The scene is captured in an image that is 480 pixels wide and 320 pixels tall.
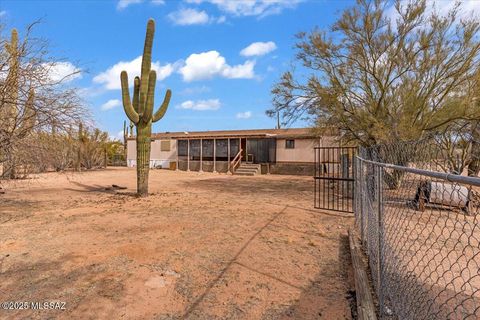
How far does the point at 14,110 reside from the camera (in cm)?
735

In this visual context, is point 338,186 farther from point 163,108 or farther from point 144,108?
point 163,108

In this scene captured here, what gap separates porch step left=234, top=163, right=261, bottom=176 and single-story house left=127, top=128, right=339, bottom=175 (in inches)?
13.3

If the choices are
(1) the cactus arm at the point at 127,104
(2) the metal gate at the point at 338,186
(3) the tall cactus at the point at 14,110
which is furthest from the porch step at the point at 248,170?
(3) the tall cactus at the point at 14,110

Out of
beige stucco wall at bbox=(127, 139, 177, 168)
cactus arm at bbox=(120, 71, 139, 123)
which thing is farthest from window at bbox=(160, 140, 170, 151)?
cactus arm at bbox=(120, 71, 139, 123)

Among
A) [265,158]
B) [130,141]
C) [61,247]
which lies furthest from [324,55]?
[130,141]

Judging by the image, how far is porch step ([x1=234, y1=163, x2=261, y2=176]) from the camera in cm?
2349

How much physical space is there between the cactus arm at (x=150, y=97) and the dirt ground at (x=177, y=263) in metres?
4.10

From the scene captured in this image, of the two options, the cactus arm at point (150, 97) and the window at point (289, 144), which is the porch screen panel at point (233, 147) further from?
the cactus arm at point (150, 97)

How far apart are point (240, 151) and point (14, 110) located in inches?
746

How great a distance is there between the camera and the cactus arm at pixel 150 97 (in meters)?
11.5

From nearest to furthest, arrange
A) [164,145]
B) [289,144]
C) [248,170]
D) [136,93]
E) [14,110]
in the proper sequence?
[14,110] < [136,93] < [248,170] < [289,144] < [164,145]

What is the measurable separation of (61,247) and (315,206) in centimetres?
657

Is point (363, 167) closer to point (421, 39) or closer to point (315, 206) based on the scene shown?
point (315, 206)

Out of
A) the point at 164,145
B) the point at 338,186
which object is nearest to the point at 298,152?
the point at 164,145
